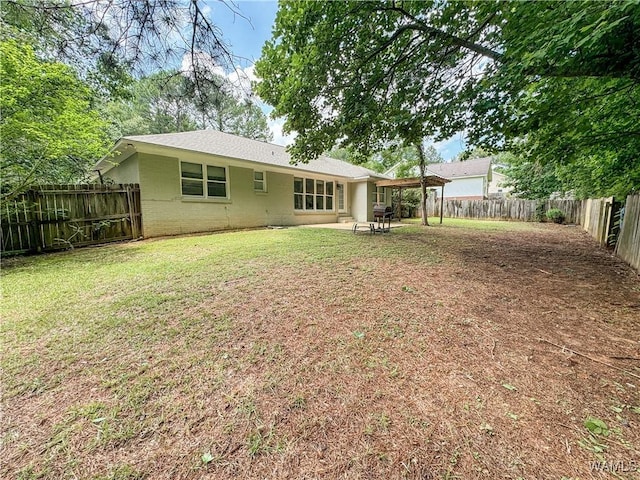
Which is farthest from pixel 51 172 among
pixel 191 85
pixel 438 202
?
pixel 438 202

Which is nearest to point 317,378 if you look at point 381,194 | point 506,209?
point 381,194

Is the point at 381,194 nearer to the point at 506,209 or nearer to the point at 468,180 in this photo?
the point at 506,209

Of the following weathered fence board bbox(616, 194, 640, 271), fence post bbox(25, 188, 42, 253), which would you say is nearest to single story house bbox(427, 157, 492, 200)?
weathered fence board bbox(616, 194, 640, 271)

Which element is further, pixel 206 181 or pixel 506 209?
pixel 506 209

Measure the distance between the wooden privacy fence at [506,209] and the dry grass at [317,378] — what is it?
53.0 ft

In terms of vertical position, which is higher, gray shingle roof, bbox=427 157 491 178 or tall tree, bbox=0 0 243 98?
gray shingle roof, bbox=427 157 491 178

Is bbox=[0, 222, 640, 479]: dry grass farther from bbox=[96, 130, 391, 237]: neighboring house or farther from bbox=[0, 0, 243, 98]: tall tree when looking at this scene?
bbox=[96, 130, 391, 237]: neighboring house

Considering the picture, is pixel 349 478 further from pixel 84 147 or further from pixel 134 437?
pixel 84 147

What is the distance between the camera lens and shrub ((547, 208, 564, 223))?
53.6 feet

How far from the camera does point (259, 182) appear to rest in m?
11.8

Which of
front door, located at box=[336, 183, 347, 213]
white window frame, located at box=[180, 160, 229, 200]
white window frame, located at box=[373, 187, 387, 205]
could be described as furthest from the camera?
white window frame, located at box=[373, 187, 387, 205]

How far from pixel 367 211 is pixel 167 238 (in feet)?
34.9

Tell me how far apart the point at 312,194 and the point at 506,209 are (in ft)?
47.7

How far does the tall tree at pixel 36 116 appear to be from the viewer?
4633 millimetres
